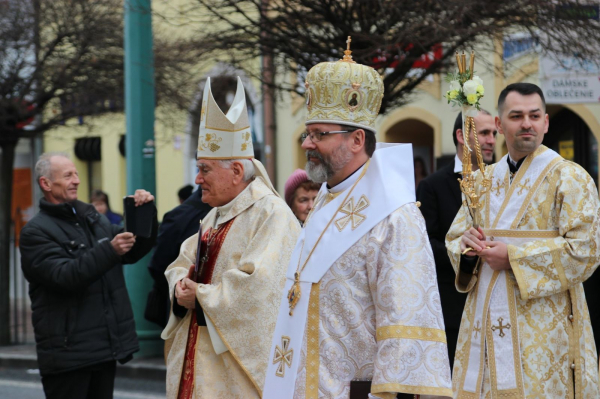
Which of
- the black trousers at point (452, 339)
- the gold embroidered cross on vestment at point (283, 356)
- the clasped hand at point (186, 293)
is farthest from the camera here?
the black trousers at point (452, 339)

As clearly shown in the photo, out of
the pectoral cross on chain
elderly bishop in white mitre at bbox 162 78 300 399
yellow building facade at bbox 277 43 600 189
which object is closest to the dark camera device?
elderly bishop in white mitre at bbox 162 78 300 399

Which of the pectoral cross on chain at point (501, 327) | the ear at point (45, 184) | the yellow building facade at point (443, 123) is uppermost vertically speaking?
the yellow building facade at point (443, 123)

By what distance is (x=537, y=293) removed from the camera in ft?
15.0

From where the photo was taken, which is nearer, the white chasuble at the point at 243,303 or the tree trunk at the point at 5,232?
the white chasuble at the point at 243,303

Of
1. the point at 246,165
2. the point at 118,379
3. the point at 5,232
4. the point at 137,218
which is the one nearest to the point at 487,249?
the point at 246,165

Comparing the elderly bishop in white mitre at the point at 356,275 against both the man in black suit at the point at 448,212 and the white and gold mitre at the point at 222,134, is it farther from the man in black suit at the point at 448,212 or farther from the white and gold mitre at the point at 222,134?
the man in black suit at the point at 448,212

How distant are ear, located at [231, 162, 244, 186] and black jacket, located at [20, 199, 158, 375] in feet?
3.91

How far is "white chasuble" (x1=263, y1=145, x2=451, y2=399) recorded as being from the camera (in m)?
3.39

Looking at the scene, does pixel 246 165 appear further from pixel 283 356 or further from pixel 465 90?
pixel 283 356

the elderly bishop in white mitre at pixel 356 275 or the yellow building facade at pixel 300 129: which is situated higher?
the yellow building facade at pixel 300 129

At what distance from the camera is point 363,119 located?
3.76m

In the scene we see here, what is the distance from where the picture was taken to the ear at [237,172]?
16.5 feet

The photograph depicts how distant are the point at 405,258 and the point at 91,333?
9.53ft

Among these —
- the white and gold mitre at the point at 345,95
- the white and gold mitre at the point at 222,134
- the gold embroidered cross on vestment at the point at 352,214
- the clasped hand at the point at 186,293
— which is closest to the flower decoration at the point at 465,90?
the white and gold mitre at the point at 345,95
